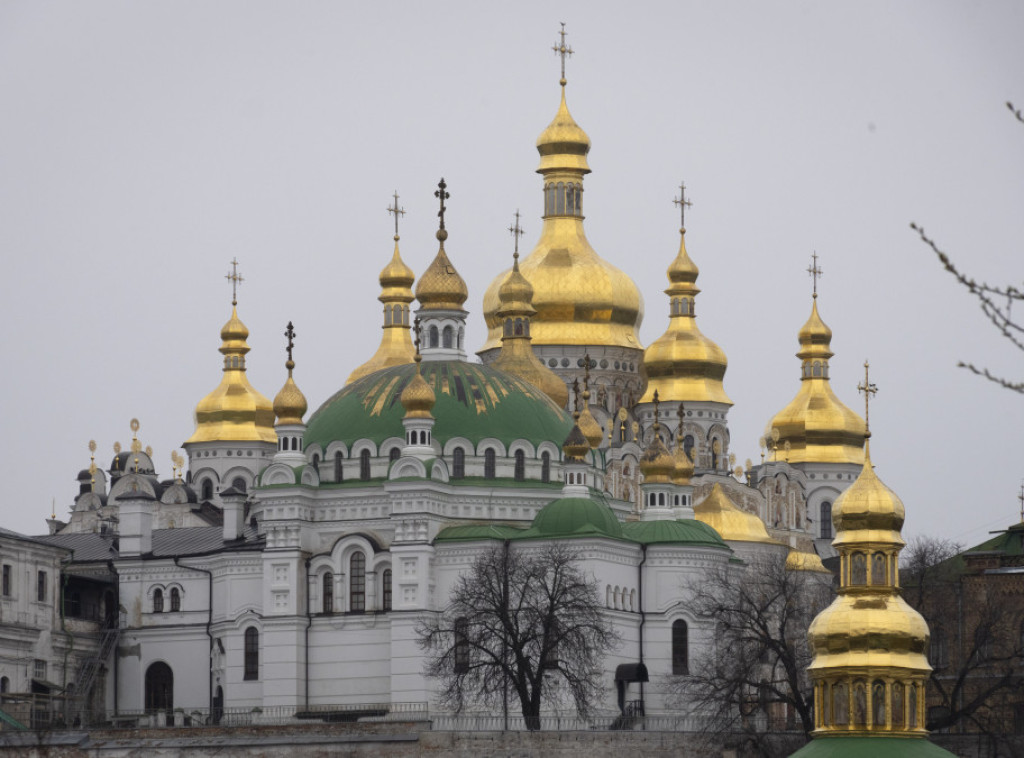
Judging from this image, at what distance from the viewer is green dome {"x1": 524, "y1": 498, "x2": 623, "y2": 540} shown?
218 feet

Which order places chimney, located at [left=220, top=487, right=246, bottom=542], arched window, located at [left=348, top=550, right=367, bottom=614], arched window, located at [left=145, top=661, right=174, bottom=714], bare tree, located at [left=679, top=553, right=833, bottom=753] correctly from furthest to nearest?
chimney, located at [left=220, top=487, right=246, bottom=542], arched window, located at [left=145, top=661, right=174, bottom=714], arched window, located at [left=348, top=550, right=367, bottom=614], bare tree, located at [left=679, top=553, right=833, bottom=753]

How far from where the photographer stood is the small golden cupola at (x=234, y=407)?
308 feet

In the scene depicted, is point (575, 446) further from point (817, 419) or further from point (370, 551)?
point (817, 419)

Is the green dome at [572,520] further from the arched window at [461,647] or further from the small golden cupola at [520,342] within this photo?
the small golden cupola at [520,342]

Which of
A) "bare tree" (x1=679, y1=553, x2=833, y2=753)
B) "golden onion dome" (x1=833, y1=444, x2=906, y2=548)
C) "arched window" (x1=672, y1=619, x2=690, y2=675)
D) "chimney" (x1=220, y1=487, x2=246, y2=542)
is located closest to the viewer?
"golden onion dome" (x1=833, y1=444, x2=906, y2=548)

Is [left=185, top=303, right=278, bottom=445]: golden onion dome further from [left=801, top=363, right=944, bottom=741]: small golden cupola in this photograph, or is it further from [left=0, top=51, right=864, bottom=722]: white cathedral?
[left=801, top=363, right=944, bottom=741]: small golden cupola

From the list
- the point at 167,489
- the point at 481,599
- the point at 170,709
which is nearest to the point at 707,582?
the point at 481,599

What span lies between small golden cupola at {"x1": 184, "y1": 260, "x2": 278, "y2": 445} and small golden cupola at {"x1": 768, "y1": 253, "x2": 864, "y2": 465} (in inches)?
687

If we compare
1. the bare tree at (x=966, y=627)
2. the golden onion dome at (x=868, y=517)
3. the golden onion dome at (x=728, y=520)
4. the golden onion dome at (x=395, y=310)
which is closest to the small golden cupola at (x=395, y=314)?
the golden onion dome at (x=395, y=310)

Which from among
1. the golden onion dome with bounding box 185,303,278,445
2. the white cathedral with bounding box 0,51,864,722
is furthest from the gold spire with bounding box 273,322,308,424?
the golden onion dome with bounding box 185,303,278,445

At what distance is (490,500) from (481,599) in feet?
18.5

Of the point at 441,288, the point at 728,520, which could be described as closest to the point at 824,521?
the point at 728,520

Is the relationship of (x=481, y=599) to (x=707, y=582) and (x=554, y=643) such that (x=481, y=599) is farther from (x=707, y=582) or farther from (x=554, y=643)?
(x=707, y=582)

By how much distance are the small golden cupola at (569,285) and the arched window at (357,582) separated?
68.4 feet
